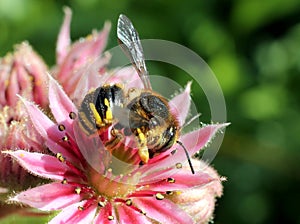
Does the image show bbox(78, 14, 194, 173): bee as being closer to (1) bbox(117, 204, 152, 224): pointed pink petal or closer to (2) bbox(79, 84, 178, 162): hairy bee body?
(2) bbox(79, 84, 178, 162): hairy bee body

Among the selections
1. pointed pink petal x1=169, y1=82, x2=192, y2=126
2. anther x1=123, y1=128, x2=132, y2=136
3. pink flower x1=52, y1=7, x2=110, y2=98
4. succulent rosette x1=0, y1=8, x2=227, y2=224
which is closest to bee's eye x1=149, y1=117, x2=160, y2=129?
anther x1=123, y1=128, x2=132, y2=136

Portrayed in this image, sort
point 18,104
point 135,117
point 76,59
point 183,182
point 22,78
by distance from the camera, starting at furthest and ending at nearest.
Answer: point 76,59 → point 22,78 → point 18,104 → point 183,182 → point 135,117

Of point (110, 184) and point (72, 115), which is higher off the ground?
point (72, 115)

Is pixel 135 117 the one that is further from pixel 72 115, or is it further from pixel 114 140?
pixel 72 115

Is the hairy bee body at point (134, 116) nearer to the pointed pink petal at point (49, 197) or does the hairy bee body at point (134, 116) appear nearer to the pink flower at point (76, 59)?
the pointed pink petal at point (49, 197)

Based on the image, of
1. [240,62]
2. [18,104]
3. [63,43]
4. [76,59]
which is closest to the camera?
[18,104]

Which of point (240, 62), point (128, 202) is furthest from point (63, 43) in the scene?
point (240, 62)

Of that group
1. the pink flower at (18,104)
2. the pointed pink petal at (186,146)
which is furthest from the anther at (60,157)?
the pointed pink petal at (186,146)
